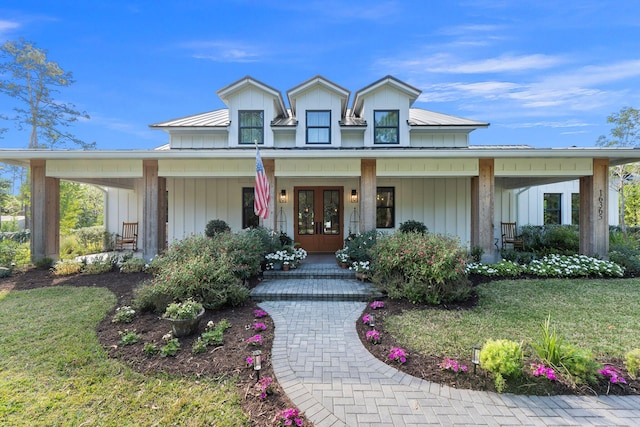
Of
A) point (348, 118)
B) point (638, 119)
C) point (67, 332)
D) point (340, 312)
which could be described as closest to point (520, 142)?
point (638, 119)

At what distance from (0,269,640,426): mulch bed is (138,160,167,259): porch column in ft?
12.8

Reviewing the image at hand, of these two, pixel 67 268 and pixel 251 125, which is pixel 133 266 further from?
pixel 251 125

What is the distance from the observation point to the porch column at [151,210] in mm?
8359

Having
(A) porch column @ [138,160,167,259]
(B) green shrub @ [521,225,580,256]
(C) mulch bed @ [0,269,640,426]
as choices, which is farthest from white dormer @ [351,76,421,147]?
(A) porch column @ [138,160,167,259]

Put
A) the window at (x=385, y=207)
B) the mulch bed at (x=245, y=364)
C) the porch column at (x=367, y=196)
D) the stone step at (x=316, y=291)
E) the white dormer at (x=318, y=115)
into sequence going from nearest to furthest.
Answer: the mulch bed at (x=245, y=364) < the stone step at (x=316, y=291) < the porch column at (x=367, y=196) < the white dormer at (x=318, y=115) < the window at (x=385, y=207)

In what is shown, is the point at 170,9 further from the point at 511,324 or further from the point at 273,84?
the point at 511,324

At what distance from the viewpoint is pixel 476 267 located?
7402mm

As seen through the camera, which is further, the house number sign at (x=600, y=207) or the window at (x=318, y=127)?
the window at (x=318, y=127)

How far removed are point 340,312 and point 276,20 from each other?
33.9 feet

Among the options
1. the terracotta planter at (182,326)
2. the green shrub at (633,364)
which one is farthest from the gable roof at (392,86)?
the terracotta planter at (182,326)

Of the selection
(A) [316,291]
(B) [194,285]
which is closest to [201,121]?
(B) [194,285]

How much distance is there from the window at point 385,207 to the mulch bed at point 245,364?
599cm

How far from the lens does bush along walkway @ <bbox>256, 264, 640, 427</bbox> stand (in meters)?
2.46

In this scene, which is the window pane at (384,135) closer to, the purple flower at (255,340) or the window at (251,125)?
the window at (251,125)
